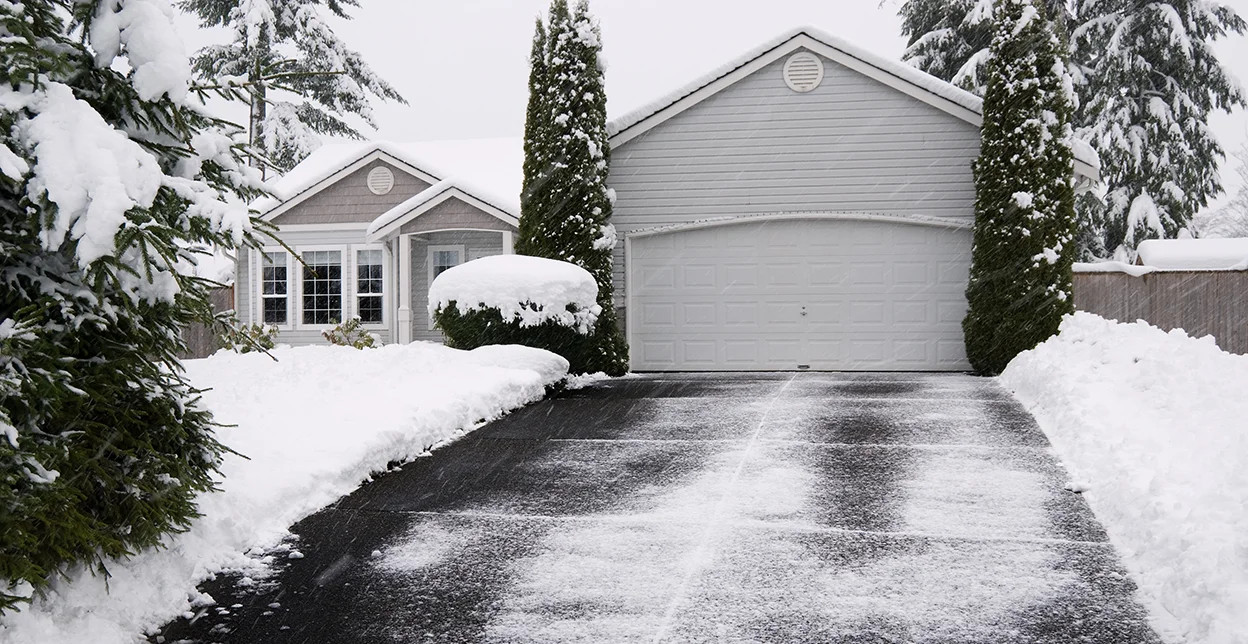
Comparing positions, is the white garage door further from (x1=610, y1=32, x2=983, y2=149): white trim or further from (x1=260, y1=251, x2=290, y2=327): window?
A: (x1=260, y1=251, x2=290, y2=327): window

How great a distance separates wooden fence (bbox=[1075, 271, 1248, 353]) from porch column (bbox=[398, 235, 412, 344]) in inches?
429

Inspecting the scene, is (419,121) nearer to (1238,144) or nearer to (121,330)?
(1238,144)

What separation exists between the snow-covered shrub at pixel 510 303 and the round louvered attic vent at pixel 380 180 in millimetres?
7598

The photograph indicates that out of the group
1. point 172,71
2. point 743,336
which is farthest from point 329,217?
point 172,71

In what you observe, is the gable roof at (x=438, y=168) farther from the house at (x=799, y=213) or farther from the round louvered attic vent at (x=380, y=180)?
the house at (x=799, y=213)

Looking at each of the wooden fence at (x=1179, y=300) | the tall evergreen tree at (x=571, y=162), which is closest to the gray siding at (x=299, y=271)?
the tall evergreen tree at (x=571, y=162)

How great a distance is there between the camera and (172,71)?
4.14 m

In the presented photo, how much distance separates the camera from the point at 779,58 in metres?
14.5

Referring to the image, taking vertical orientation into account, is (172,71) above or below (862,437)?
above

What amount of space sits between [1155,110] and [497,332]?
17.9m

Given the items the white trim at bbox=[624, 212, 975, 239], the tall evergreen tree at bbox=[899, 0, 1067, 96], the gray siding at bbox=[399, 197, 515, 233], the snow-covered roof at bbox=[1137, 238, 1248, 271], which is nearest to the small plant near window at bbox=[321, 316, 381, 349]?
the gray siding at bbox=[399, 197, 515, 233]

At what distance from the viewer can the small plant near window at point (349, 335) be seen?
55.7 feet

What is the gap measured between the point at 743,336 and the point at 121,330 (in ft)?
36.1

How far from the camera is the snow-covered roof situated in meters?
18.0
